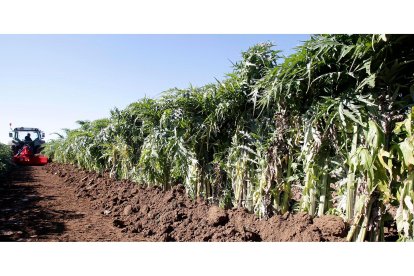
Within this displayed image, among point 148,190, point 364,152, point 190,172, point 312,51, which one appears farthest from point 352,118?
point 148,190

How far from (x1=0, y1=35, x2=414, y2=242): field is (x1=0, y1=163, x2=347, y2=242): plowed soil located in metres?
0.02

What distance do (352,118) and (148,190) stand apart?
158 inches

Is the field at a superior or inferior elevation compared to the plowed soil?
superior

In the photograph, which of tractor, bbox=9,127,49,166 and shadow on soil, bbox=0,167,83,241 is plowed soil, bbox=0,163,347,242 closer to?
shadow on soil, bbox=0,167,83,241

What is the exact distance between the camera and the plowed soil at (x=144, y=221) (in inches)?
112

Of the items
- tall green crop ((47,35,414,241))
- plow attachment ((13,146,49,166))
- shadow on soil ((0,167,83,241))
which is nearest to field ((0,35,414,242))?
tall green crop ((47,35,414,241))

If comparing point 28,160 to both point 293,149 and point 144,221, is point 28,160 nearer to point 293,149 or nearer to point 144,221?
point 144,221

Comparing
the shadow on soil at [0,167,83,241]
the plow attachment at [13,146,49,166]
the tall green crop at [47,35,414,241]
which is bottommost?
the shadow on soil at [0,167,83,241]

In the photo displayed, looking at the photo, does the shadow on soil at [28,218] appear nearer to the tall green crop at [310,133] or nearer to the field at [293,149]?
the field at [293,149]

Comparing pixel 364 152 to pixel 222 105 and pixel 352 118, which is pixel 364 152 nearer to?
pixel 352 118

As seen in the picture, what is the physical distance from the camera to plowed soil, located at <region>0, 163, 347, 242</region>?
284 centimetres

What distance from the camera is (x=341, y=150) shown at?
2727 mm

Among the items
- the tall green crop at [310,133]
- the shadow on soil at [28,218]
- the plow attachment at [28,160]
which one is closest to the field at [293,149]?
the tall green crop at [310,133]

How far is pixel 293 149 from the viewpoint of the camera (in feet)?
10.6
